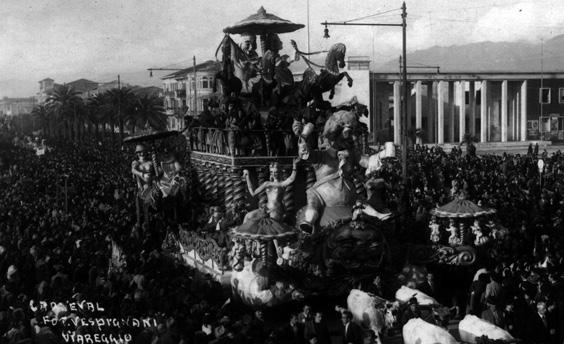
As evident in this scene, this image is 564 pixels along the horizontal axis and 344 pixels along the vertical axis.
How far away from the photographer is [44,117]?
7588 centimetres

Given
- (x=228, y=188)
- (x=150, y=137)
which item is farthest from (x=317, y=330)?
(x=150, y=137)

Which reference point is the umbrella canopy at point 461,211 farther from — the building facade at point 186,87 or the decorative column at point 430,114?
the building facade at point 186,87

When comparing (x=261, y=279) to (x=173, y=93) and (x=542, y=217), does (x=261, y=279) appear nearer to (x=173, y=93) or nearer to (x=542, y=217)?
(x=542, y=217)

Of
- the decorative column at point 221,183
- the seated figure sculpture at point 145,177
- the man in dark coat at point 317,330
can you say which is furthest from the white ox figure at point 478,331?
the seated figure sculpture at point 145,177

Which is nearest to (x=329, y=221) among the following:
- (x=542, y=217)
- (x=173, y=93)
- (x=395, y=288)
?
(x=395, y=288)

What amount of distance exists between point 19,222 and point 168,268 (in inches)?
268

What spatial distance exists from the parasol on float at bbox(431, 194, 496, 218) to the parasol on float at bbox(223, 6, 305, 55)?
25.5ft

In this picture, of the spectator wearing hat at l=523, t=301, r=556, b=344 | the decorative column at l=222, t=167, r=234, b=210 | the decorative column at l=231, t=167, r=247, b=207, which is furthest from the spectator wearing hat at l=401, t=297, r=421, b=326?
the decorative column at l=222, t=167, r=234, b=210

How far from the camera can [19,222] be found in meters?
21.2

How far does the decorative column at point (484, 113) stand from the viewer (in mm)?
64613

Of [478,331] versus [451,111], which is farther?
[451,111]

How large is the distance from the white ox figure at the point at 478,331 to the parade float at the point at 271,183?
3.04 meters

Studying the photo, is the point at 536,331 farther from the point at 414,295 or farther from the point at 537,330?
the point at 414,295

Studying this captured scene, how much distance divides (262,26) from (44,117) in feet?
194
